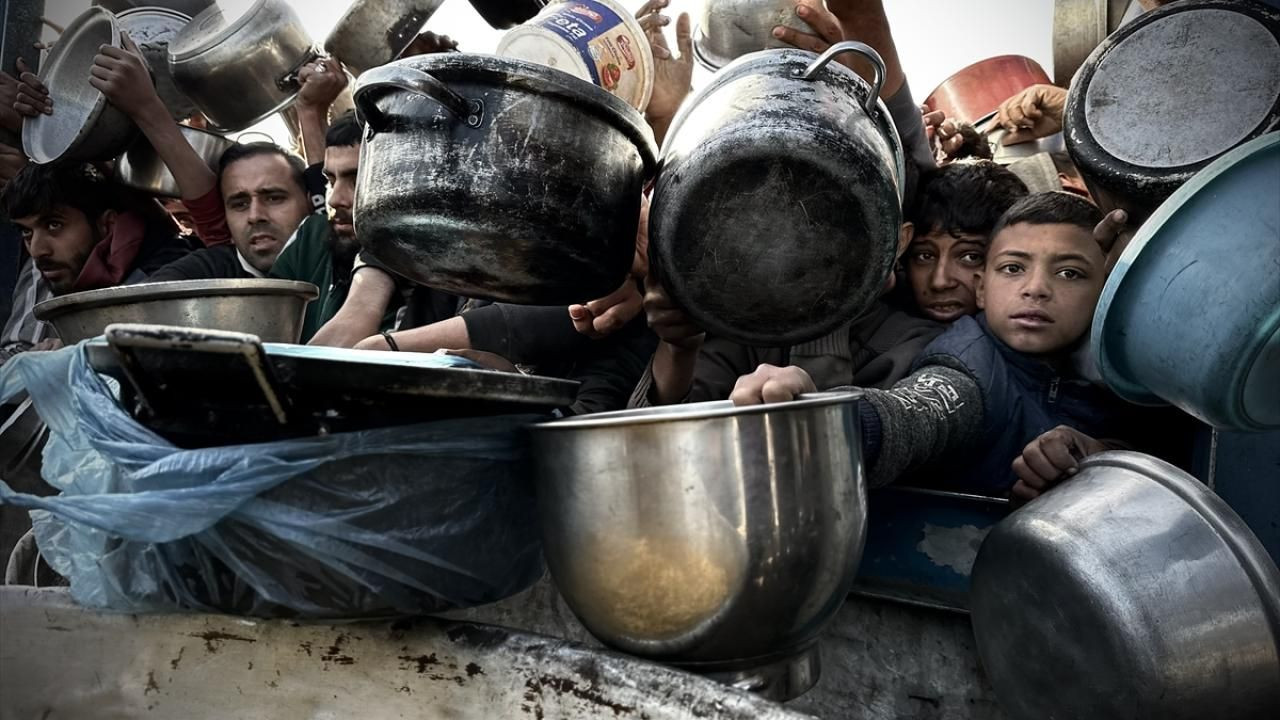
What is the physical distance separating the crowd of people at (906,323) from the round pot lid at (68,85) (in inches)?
19.0

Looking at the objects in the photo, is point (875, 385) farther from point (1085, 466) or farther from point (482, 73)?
point (482, 73)

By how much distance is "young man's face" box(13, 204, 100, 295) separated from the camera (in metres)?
4.07

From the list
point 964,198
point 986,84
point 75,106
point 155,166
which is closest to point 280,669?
point 964,198

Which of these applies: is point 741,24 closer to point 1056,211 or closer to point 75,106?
point 1056,211

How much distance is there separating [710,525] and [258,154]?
3118mm

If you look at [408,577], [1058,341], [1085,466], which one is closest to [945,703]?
[1085,466]

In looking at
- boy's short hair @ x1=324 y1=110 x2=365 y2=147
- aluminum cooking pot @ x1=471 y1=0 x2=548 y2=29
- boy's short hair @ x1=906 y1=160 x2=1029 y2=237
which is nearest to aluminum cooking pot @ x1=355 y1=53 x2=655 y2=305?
boy's short hair @ x1=906 y1=160 x2=1029 y2=237

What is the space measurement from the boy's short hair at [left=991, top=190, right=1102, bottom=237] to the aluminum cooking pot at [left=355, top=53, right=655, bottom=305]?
1.07 meters

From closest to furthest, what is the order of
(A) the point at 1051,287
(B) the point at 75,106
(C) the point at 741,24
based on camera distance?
(A) the point at 1051,287, (C) the point at 741,24, (B) the point at 75,106

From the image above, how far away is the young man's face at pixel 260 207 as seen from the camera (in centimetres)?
363

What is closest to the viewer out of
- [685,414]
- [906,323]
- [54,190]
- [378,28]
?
[685,414]

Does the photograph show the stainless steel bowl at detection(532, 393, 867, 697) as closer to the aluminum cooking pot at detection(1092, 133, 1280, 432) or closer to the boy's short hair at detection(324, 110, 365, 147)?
the aluminum cooking pot at detection(1092, 133, 1280, 432)

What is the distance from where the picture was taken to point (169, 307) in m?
1.88

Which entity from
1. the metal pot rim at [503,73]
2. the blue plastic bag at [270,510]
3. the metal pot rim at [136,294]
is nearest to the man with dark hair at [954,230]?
the metal pot rim at [503,73]
